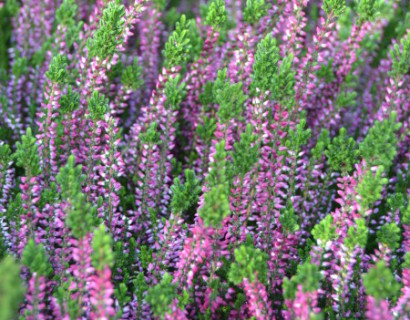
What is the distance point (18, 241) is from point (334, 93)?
3.15 meters

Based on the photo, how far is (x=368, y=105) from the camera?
18.6 ft

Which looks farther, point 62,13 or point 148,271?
point 62,13

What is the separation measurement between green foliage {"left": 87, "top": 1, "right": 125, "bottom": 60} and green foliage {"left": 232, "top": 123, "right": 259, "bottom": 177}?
133 cm

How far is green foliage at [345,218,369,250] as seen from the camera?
317 centimetres

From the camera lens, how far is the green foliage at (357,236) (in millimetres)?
3174

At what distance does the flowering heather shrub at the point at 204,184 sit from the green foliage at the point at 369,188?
13mm

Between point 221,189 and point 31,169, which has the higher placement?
point 31,169

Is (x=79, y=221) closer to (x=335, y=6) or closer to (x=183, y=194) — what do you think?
(x=183, y=194)

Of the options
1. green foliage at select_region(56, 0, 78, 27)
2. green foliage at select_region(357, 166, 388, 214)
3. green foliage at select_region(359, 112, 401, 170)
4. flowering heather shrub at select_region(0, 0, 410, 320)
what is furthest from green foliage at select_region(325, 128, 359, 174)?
green foliage at select_region(56, 0, 78, 27)

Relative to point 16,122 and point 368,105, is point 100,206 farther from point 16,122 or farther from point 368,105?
point 368,105

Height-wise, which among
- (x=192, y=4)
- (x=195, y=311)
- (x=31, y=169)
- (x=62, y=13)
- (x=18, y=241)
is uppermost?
(x=192, y=4)

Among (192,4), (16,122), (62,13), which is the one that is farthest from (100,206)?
(192,4)

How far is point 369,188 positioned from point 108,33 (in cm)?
217

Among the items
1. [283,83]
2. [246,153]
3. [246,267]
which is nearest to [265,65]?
[283,83]
